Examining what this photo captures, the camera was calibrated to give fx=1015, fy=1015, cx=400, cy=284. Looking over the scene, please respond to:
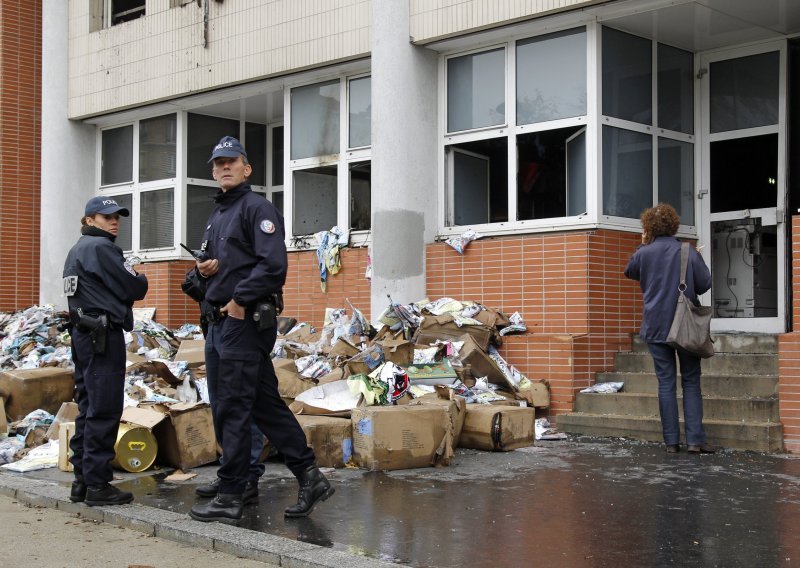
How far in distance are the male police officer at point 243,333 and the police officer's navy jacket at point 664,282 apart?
3.65 meters

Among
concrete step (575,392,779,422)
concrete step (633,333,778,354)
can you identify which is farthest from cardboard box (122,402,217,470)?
concrete step (633,333,778,354)

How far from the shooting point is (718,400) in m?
8.78

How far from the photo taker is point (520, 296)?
10625 mm

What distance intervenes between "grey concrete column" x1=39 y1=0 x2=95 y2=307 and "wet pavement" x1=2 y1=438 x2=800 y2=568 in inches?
341

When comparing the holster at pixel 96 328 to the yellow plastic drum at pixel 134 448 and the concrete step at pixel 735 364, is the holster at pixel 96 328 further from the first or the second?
the concrete step at pixel 735 364

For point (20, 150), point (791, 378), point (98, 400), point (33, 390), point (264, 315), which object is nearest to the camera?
point (264, 315)

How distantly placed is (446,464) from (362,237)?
17.2 feet

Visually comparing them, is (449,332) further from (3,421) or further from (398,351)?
(3,421)

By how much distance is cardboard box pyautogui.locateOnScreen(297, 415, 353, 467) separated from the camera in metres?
7.58

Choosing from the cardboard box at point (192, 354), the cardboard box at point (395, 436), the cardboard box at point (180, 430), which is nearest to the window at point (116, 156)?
the cardboard box at point (192, 354)

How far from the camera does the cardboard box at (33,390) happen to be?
9578 mm

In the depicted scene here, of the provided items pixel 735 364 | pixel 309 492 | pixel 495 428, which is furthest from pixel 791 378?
pixel 309 492

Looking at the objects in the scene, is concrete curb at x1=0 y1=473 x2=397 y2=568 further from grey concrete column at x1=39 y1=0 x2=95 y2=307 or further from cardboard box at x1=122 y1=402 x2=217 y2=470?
grey concrete column at x1=39 y1=0 x2=95 y2=307

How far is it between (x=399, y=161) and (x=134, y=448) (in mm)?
5012
